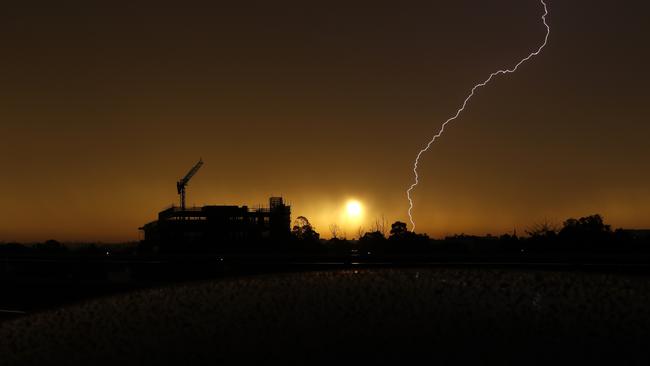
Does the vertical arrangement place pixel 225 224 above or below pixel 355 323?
above

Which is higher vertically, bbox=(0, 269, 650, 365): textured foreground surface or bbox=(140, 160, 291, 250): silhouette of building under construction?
bbox=(140, 160, 291, 250): silhouette of building under construction

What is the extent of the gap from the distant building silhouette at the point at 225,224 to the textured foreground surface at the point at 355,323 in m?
118

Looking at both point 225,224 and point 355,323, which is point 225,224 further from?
point 355,323

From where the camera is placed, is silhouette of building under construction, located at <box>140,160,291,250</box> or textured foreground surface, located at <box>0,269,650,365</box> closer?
textured foreground surface, located at <box>0,269,650,365</box>

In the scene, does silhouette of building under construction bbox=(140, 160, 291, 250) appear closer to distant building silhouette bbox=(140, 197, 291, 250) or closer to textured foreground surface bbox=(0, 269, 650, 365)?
distant building silhouette bbox=(140, 197, 291, 250)

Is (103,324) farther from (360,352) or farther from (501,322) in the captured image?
(501,322)

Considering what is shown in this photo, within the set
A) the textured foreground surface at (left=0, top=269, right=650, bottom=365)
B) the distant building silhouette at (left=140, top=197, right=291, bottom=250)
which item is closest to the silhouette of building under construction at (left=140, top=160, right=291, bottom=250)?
the distant building silhouette at (left=140, top=197, right=291, bottom=250)

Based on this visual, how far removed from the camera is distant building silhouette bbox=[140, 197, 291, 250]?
126 meters

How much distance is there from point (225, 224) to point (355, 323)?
123 metres

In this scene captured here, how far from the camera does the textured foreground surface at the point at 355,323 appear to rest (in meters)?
4.35

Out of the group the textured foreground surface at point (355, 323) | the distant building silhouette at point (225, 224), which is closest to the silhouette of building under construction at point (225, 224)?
the distant building silhouette at point (225, 224)

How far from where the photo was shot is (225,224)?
126438 millimetres

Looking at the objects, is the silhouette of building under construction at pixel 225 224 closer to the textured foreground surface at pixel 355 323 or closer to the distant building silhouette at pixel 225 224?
the distant building silhouette at pixel 225 224

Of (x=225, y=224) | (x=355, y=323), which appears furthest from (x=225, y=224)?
(x=355, y=323)
